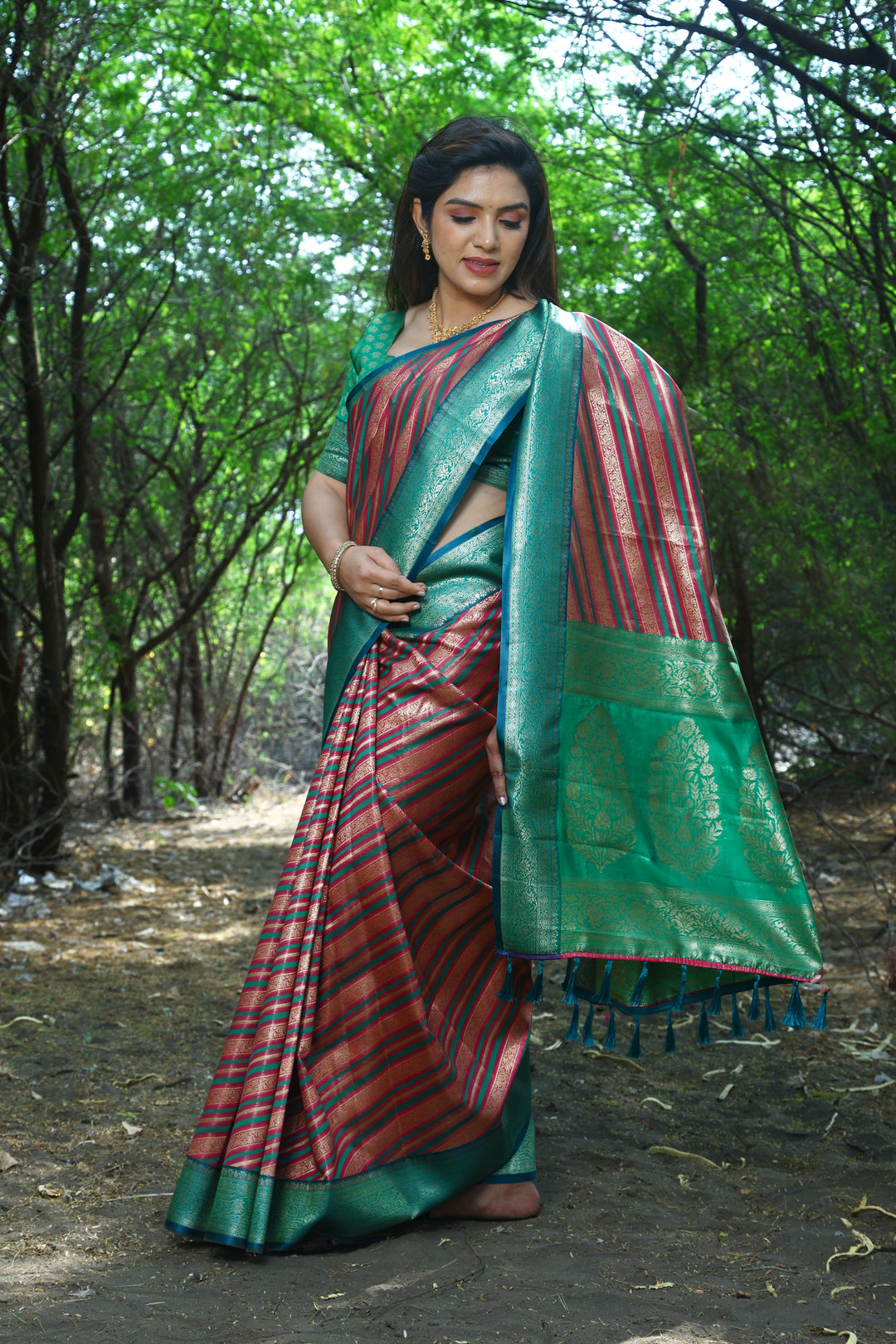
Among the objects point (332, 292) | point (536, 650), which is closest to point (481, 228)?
point (536, 650)

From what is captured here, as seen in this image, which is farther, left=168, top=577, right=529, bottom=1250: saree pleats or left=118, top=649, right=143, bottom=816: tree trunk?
left=118, top=649, right=143, bottom=816: tree trunk

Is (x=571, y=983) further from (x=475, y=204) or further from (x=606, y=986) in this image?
(x=475, y=204)

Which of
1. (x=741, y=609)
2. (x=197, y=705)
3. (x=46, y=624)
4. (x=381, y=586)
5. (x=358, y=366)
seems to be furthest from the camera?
(x=197, y=705)

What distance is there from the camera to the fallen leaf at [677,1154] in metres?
2.62

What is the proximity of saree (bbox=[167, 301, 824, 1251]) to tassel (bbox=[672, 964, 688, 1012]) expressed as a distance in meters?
0.02

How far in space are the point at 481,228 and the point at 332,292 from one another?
17.7 feet

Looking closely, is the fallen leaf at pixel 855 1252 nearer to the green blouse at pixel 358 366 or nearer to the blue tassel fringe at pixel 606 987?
the blue tassel fringe at pixel 606 987

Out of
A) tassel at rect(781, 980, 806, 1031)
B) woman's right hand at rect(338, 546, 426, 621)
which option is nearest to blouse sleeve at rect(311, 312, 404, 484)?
woman's right hand at rect(338, 546, 426, 621)

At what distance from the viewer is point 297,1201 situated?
208 centimetres

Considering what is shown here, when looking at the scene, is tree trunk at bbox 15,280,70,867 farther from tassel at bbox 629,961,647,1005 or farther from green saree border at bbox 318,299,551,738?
tassel at bbox 629,961,647,1005

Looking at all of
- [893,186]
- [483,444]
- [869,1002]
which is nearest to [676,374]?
[893,186]

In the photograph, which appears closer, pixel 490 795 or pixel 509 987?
pixel 509 987

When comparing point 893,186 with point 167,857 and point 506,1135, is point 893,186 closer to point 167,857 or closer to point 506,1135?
point 506,1135

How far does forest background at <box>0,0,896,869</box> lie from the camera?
4.05 meters
